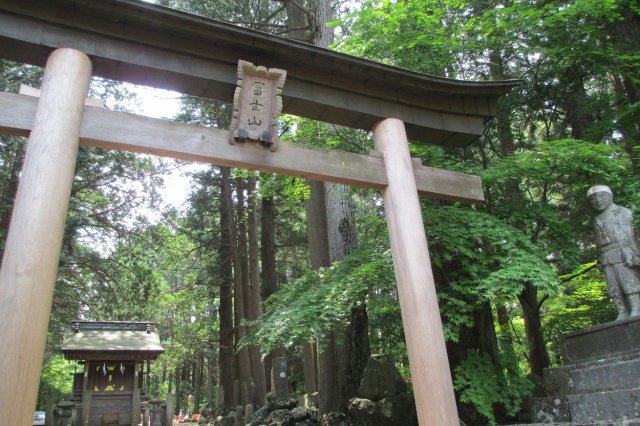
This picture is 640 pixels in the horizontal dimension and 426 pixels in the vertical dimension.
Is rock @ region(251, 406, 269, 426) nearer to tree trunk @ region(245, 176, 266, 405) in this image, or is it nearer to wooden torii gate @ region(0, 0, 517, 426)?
tree trunk @ region(245, 176, 266, 405)

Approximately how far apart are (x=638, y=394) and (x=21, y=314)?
538 centimetres

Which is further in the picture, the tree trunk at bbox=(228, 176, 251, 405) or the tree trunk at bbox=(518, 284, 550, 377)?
the tree trunk at bbox=(228, 176, 251, 405)

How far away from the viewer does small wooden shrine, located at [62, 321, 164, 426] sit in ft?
38.4

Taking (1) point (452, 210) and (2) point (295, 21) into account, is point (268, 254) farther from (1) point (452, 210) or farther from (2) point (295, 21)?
(1) point (452, 210)

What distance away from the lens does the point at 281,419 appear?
9.06m

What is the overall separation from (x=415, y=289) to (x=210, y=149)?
2375 mm

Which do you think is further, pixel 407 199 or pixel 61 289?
pixel 61 289

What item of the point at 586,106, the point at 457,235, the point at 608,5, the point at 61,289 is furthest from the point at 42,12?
the point at 61,289

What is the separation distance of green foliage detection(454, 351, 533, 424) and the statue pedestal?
1.05 feet

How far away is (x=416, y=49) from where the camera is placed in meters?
Result: 8.17

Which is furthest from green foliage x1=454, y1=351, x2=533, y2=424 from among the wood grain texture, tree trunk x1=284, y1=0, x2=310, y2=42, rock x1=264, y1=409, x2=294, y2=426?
tree trunk x1=284, y1=0, x2=310, y2=42

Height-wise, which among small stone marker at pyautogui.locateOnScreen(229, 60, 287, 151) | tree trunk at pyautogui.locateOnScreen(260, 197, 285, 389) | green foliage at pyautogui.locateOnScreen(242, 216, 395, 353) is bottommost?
green foliage at pyautogui.locateOnScreen(242, 216, 395, 353)

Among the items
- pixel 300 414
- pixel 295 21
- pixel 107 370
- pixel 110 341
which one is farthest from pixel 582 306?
pixel 107 370

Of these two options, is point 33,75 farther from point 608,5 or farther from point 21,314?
point 608,5
